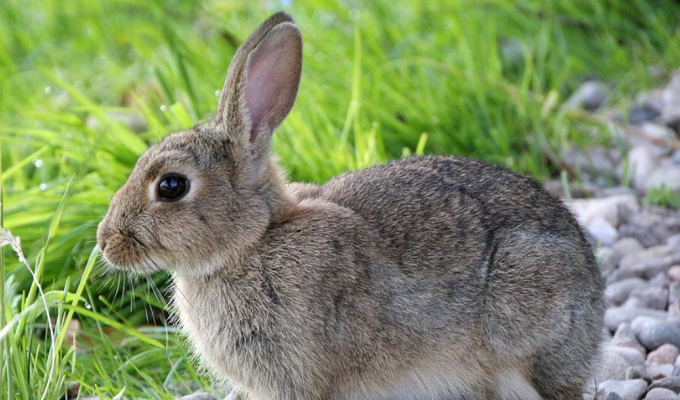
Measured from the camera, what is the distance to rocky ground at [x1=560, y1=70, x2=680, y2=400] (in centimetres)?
465

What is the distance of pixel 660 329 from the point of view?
15.7ft

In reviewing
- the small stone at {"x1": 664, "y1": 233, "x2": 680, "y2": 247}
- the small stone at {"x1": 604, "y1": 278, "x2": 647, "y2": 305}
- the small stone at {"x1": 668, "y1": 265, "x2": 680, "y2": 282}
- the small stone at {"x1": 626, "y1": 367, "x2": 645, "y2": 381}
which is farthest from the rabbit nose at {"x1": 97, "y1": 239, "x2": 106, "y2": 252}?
the small stone at {"x1": 664, "y1": 233, "x2": 680, "y2": 247}

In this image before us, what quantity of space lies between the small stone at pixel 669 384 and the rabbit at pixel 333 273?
37 cm

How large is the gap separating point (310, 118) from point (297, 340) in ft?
8.43

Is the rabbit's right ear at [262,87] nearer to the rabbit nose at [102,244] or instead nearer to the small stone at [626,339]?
the rabbit nose at [102,244]

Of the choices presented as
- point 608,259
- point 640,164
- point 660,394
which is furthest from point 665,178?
A: point 660,394

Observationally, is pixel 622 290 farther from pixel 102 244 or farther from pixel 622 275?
pixel 102 244

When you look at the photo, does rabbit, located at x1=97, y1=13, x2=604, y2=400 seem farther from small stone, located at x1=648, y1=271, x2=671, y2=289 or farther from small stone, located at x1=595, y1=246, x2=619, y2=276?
small stone, located at x1=595, y1=246, x2=619, y2=276

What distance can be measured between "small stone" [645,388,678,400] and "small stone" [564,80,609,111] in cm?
322

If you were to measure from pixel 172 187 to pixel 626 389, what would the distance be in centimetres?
208

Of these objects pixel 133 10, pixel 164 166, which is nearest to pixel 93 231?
pixel 164 166

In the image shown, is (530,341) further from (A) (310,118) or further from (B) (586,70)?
(B) (586,70)

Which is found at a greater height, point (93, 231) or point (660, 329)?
point (93, 231)

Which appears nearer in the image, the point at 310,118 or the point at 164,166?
the point at 164,166
